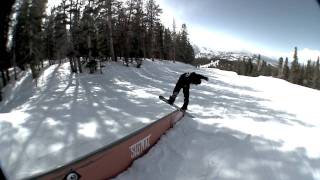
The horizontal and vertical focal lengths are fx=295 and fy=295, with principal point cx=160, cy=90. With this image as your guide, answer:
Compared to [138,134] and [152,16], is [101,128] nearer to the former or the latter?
[138,134]

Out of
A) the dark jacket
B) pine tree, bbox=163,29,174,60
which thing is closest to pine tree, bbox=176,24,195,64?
pine tree, bbox=163,29,174,60

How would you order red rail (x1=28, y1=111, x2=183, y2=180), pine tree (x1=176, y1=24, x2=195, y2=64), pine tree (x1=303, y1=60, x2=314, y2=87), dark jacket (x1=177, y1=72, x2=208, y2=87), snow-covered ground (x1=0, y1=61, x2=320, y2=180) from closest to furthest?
red rail (x1=28, y1=111, x2=183, y2=180), snow-covered ground (x1=0, y1=61, x2=320, y2=180), dark jacket (x1=177, y1=72, x2=208, y2=87), pine tree (x1=176, y1=24, x2=195, y2=64), pine tree (x1=303, y1=60, x2=314, y2=87)

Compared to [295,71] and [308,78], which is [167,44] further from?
[308,78]

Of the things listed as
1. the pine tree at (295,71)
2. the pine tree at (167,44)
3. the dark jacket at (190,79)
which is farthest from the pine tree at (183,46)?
the dark jacket at (190,79)

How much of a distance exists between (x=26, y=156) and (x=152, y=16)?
52.5m

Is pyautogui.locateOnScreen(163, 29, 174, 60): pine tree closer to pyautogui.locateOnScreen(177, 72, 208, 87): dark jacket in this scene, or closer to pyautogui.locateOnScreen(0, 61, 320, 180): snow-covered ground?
pyautogui.locateOnScreen(177, 72, 208, 87): dark jacket

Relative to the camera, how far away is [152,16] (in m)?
54.9

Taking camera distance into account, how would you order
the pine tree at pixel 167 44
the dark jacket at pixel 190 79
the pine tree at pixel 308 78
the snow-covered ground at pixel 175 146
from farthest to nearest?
the pine tree at pixel 308 78 → the pine tree at pixel 167 44 → the dark jacket at pixel 190 79 → the snow-covered ground at pixel 175 146

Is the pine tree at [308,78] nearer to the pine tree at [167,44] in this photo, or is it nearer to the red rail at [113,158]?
the pine tree at [167,44]

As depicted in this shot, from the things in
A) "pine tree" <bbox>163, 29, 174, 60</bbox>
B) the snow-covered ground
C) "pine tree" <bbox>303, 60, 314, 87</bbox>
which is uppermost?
"pine tree" <bbox>163, 29, 174, 60</bbox>

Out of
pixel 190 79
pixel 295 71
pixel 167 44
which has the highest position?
pixel 167 44

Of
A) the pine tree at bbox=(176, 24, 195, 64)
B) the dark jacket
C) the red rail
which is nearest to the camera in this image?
the red rail

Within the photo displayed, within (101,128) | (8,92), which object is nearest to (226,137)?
(101,128)

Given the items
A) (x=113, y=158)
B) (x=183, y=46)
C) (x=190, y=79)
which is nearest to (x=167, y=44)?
(x=183, y=46)
